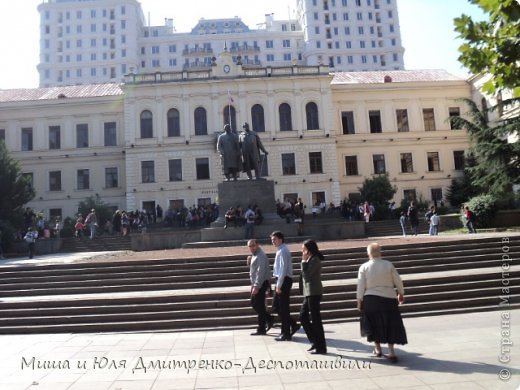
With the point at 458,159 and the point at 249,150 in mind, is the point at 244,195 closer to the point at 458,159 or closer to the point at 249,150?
the point at 249,150

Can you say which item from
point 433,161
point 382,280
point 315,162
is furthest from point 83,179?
point 382,280

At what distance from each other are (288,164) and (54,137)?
2434 centimetres

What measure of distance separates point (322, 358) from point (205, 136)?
38.3 metres

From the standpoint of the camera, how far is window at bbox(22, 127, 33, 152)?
148 feet

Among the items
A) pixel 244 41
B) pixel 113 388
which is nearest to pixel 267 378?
pixel 113 388

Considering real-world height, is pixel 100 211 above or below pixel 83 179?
below

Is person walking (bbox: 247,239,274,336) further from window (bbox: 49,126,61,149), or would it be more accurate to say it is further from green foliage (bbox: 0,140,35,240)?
window (bbox: 49,126,61,149)

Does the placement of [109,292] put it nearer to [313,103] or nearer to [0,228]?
[0,228]

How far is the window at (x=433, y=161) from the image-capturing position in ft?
152

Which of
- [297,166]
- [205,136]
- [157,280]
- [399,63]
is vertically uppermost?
[399,63]

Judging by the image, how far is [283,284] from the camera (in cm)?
750

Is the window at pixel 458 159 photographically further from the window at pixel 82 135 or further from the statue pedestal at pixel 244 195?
the window at pixel 82 135

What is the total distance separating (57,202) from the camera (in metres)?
43.9

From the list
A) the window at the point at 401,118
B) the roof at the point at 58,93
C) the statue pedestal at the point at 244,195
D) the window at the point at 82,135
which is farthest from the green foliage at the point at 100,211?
the window at the point at 401,118
